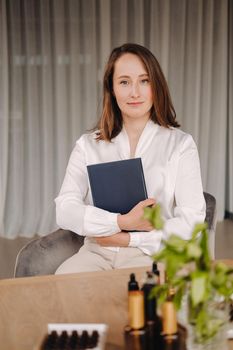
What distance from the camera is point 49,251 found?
7.00ft

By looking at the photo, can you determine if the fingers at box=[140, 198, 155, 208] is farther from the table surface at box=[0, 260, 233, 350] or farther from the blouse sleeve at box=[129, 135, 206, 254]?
the table surface at box=[0, 260, 233, 350]

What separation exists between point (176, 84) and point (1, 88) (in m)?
1.64

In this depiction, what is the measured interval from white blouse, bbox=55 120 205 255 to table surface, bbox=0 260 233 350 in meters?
0.26

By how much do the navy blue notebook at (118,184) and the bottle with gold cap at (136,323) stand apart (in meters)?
0.80

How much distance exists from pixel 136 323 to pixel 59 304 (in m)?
0.36

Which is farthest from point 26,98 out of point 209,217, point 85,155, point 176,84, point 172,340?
point 172,340

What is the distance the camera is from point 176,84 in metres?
4.91

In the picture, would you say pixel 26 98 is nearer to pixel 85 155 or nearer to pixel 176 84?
pixel 176 84

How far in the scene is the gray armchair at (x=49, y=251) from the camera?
2064 millimetres

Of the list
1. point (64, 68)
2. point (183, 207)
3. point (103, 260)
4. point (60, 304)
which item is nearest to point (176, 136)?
point (183, 207)

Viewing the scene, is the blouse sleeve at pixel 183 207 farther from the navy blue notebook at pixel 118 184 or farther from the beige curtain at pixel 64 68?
the beige curtain at pixel 64 68

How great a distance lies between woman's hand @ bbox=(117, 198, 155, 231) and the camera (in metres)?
2.00

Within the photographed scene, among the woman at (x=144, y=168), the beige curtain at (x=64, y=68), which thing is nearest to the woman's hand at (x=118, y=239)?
the woman at (x=144, y=168)

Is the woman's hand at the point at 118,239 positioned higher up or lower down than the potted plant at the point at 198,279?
lower down
